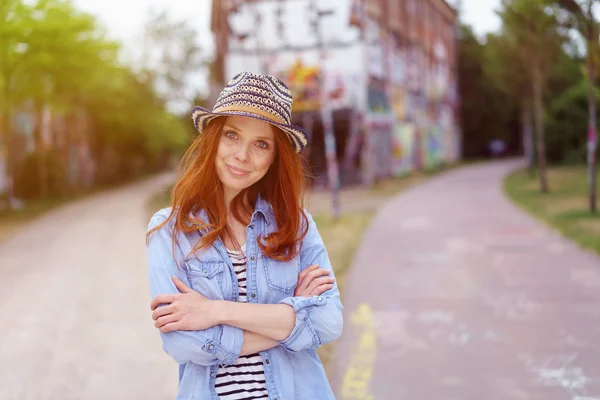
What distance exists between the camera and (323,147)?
96.0 ft

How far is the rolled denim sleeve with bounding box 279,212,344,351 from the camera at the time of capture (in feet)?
7.22

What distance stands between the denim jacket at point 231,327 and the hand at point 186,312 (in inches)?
1.0

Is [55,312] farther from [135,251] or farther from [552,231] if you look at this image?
[552,231]

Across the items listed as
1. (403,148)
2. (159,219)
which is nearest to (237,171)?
(159,219)

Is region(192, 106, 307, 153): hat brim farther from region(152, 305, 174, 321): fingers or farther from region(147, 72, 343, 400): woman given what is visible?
region(152, 305, 174, 321): fingers

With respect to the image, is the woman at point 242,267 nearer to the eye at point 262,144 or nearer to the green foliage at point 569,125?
the eye at point 262,144

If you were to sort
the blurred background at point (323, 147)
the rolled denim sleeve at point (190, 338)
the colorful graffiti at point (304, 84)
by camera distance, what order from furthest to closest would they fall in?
1. the colorful graffiti at point (304, 84)
2. the blurred background at point (323, 147)
3. the rolled denim sleeve at point (190, 338)

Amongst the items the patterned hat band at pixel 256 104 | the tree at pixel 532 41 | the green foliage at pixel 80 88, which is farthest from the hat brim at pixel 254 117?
the green foliage at pixel 80 88

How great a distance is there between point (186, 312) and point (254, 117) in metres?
0.66

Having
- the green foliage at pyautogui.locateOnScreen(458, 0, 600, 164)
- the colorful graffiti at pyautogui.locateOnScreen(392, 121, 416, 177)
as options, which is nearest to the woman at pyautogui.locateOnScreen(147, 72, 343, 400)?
the green foliage at pyautogui.locateOnScreen(458, 0, 600, 164)

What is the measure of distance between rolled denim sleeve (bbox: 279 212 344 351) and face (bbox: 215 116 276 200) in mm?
288

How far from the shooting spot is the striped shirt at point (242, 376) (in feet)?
7.07

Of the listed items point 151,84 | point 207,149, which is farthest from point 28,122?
point 207,149

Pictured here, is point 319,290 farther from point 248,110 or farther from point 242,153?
point 248,110
